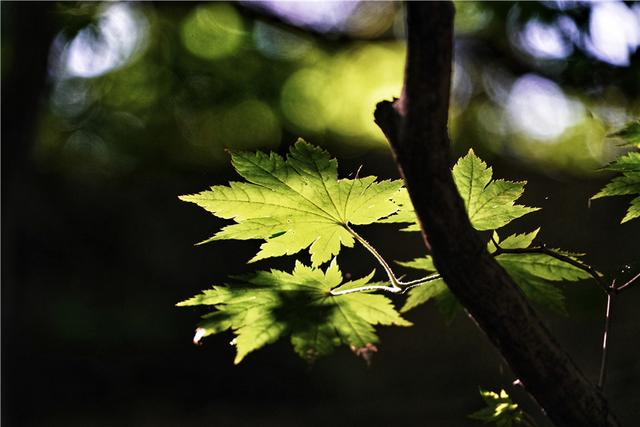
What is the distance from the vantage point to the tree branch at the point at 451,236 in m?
0.36

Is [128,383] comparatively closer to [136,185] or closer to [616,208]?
[136,185]

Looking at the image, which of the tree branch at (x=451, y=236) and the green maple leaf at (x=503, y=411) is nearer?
the tree branch at (x=451, y=236)

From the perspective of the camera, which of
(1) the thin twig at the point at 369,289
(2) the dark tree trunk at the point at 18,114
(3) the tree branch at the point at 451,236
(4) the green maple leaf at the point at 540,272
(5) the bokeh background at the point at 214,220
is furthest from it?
(5) the bokeh background at the point at 214,220

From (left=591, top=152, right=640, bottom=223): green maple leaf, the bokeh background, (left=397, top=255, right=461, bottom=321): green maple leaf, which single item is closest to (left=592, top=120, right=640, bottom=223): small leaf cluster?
(left=591, top=152, right=640, bottom=223): green maple leaf

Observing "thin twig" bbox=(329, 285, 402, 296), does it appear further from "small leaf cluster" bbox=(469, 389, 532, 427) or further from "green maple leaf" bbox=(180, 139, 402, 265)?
"small leaf cluster" bbox=(469, 389, 532, 427)

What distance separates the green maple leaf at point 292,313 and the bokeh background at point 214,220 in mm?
3384

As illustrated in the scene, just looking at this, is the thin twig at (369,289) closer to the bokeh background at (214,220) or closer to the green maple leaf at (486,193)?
the green maple leaf at (486,193)

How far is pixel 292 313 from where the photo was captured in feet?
2.00

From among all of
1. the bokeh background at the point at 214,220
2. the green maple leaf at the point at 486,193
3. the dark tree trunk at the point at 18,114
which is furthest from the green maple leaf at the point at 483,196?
the bokeh background at the point at 214,220

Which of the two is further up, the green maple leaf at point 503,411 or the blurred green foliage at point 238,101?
the blurred green foliage at point 238,101

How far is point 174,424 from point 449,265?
15.7 ft

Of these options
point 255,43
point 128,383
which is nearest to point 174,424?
point 128,383

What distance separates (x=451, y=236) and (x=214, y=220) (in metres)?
4.72

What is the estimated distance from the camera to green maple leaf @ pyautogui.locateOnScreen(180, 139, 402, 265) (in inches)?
24.6
